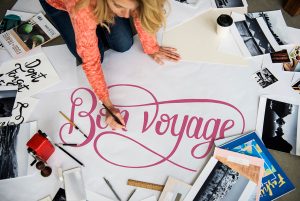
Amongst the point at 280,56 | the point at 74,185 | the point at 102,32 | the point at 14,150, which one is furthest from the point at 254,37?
the point at 14,150

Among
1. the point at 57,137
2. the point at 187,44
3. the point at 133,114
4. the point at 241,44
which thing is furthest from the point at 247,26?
the point at 57,137

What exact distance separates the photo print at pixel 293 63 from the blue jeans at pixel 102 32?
68 cm

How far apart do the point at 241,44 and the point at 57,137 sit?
872 millimetres

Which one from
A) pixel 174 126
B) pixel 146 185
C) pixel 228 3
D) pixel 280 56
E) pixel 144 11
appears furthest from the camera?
pixel 228 3

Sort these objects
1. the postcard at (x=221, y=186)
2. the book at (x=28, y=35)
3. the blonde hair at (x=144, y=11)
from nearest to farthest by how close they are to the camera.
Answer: the blonde hair at (x=144, y=11)
the postcard at (x=221, y=186)
the book at (x=28, y=35)

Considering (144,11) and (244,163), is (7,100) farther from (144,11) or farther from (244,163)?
(244,163)

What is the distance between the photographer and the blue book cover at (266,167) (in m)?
1.08

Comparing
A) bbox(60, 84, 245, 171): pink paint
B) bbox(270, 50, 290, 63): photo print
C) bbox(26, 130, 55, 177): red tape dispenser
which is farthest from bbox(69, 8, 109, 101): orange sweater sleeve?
bbox(270, 50, 290, 63): photo print

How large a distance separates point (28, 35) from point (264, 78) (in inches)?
43.0

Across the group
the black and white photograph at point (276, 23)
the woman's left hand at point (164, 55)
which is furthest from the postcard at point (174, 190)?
the black and white photograph at point (276, 23)

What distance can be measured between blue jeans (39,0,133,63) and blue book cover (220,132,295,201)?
23.7 inches

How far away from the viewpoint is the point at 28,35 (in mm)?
1476

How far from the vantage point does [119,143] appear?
1.20 meters

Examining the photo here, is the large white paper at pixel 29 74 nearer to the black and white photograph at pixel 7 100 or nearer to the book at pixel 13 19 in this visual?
the black and white photograph at pixel 7 100
